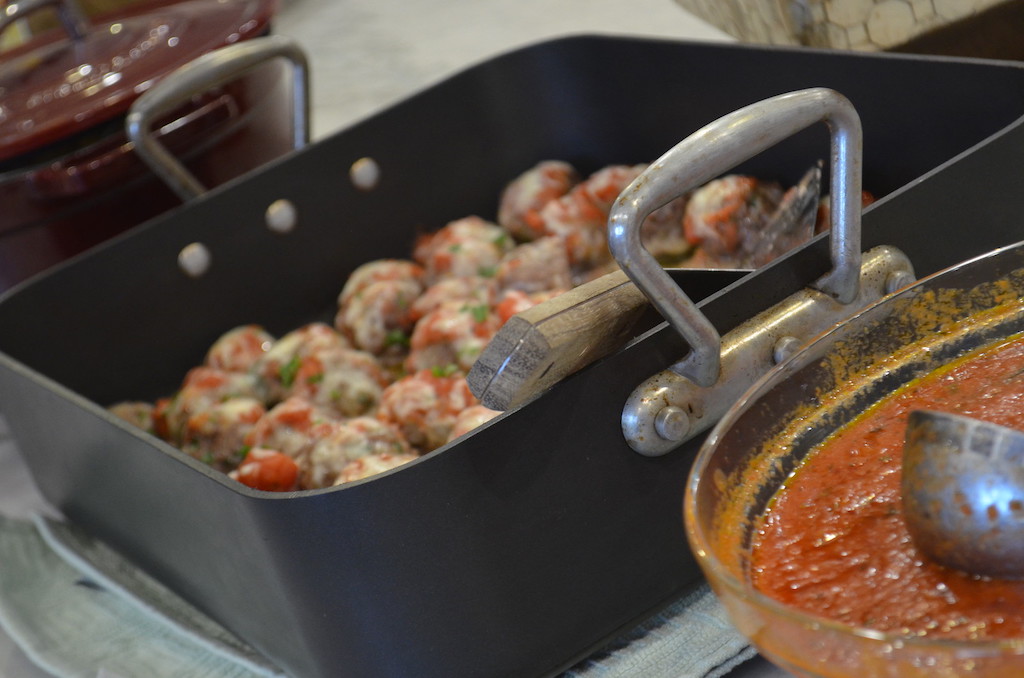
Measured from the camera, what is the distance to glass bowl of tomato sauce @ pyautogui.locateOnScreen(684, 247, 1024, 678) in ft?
1.40

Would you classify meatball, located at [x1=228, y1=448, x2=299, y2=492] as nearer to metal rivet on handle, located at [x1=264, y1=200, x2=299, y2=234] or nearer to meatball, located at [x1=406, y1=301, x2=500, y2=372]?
meatball, located at [x1=406, y1=301, x2=500, y2=372]

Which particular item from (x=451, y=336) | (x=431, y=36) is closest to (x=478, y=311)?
(x=451, y=336)

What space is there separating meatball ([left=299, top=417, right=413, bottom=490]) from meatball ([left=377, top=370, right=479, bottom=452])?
32 mm

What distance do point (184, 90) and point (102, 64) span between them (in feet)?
0.83

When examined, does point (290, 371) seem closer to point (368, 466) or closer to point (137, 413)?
point (137, 413)

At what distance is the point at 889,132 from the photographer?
41.1 inches

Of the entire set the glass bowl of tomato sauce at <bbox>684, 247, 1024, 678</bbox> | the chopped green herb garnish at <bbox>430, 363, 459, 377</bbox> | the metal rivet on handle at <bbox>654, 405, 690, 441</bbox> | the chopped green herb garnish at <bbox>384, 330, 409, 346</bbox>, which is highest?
the glass bowl of tomato sauce at <bbox>684, 247, 1024, 678</bbox>

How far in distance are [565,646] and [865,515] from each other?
10.3 inches

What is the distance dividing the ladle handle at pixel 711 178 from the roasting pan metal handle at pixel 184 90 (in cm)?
69

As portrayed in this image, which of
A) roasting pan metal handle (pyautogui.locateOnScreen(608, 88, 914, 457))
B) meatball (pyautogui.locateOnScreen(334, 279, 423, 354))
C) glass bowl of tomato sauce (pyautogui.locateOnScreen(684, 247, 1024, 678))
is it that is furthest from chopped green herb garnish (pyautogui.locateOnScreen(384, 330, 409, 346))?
glass bowl of tomato sauce (pyautogui.locateOnScreen(684, 247, 1024, 678))

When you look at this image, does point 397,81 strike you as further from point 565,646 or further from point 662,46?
point 565,646

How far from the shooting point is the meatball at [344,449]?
2.94 feet

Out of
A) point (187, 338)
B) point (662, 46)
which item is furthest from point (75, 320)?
point (662, 46)

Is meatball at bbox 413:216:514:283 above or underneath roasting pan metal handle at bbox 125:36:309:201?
underneath
